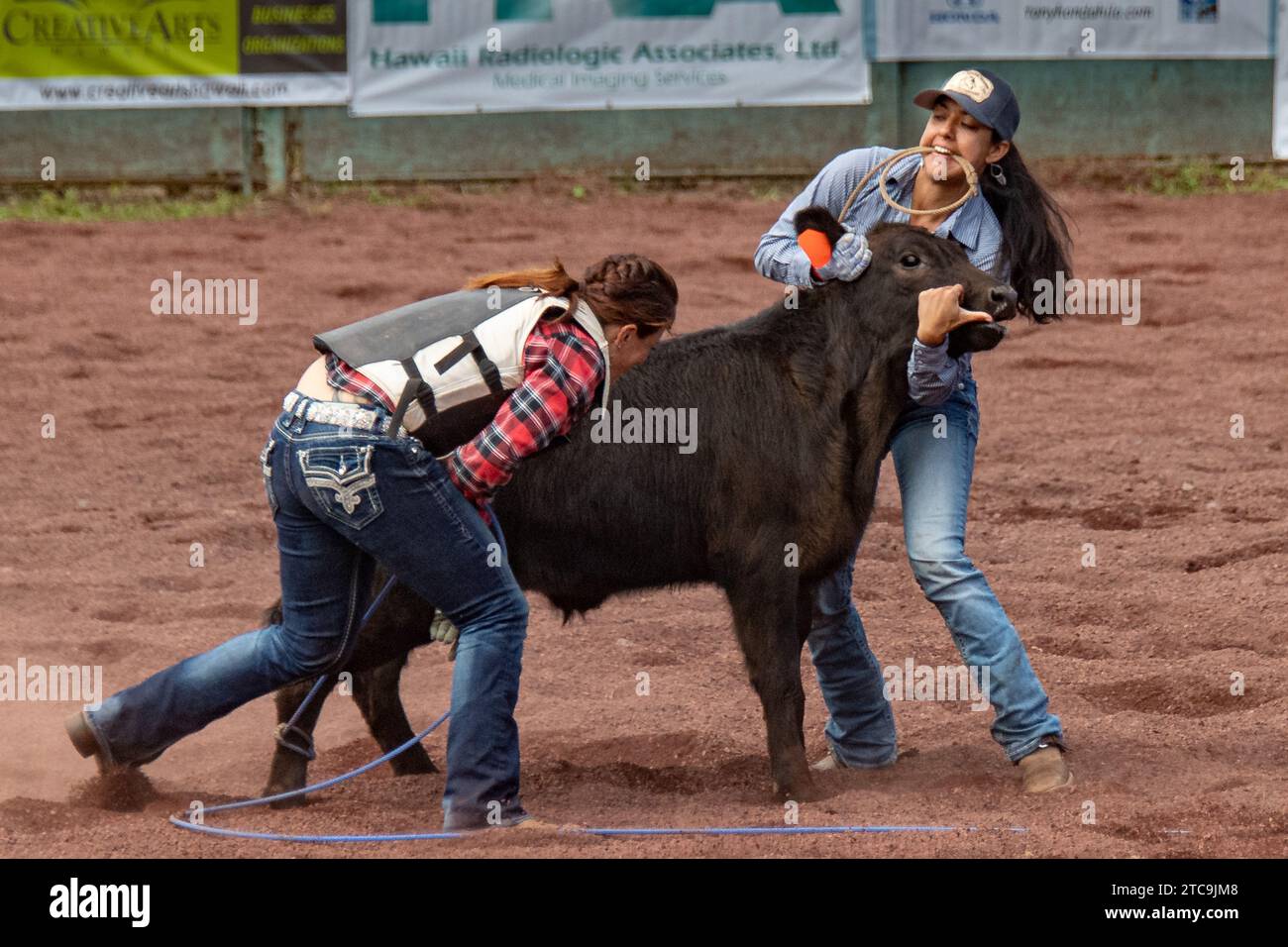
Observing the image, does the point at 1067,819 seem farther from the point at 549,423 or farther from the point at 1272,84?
the point at 1272,84

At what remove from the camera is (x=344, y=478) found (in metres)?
4.47

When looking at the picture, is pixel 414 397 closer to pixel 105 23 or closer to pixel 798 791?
pixel 798 791

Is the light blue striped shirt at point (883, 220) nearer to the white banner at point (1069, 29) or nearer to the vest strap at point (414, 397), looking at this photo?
the vest strap at point (414, 397)

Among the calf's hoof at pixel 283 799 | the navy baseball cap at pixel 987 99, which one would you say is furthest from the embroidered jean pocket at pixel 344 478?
the navy baseball cap at pixel 987 99

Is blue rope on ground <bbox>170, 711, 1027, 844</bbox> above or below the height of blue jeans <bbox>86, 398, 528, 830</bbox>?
below

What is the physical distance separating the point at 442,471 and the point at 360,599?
476mm

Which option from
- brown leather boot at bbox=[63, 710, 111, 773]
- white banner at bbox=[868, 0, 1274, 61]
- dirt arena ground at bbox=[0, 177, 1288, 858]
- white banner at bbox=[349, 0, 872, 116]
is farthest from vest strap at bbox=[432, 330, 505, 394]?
white banner at bbox=[868, 0, 1274, 61]

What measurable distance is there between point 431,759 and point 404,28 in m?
10.3

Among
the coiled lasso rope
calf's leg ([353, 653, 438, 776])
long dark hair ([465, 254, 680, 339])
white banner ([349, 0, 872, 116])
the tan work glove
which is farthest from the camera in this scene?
white banner ([349, 0, 872, 116])

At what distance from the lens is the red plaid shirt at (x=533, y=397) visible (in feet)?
14.7

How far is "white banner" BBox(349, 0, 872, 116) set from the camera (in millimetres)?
15016

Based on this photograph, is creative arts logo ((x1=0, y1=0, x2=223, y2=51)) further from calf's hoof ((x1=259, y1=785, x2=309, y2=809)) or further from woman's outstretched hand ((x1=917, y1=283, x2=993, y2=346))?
woman's outstretched hand ((x1=917, y1=283, x2=993, y2=346))

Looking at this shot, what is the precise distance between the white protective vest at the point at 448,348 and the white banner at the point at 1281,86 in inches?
468

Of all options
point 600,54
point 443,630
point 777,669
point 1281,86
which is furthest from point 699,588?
point 1281,86
